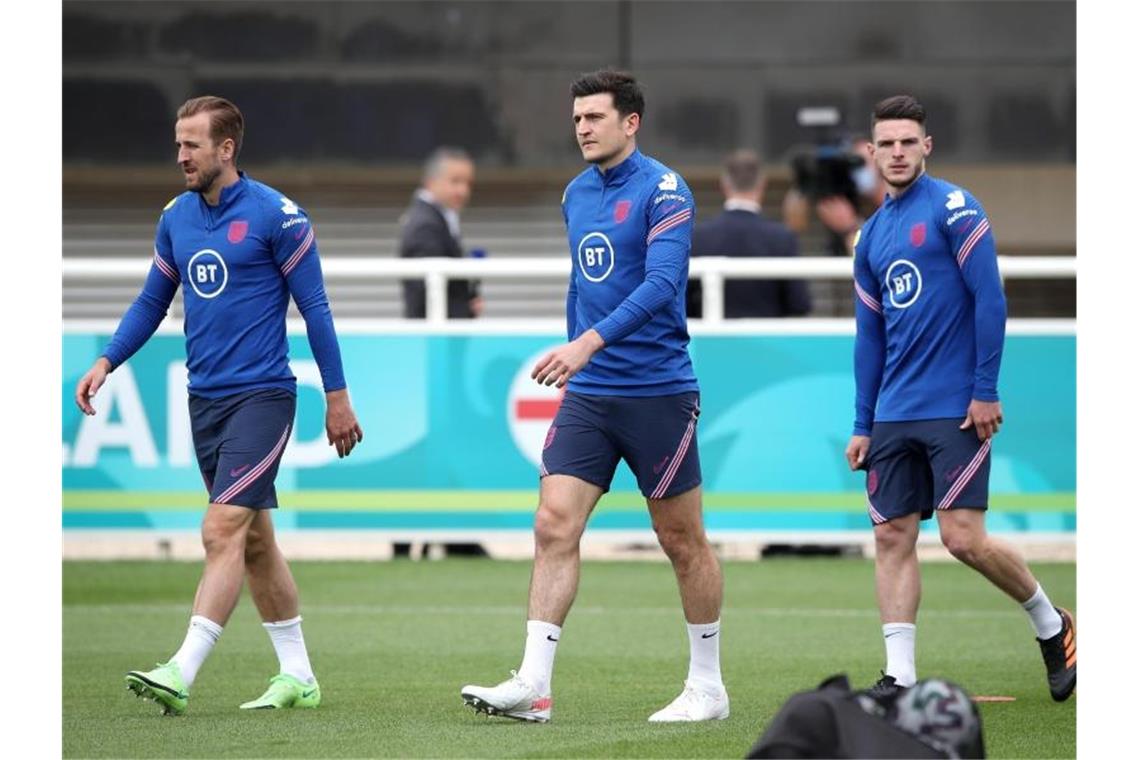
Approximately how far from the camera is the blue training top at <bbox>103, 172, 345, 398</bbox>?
7727mm

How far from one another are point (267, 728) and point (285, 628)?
0.76 metres

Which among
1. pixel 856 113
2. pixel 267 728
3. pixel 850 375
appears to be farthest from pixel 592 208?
pixel 856 113

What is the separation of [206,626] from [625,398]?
165 cm

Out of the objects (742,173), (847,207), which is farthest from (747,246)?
(847,207)

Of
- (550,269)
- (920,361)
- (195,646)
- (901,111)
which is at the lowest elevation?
(195,646)

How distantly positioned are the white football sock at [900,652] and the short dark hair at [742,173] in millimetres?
6193

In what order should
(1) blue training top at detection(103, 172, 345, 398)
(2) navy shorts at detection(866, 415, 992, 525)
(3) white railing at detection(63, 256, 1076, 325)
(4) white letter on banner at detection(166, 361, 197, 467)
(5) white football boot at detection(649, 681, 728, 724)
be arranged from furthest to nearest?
(4) white letter on banner at detection(166, 361, 197, 467) < (3) white railing at detection(63, 256, 1076, 325) < (1) blue training top at detection(103, 172, 345, 398) < (2) navy shorts at detection(866, 415, 992, 525) < (5) white football boot at detection(649, 681, 728, 724)

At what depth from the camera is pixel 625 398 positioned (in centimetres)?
748

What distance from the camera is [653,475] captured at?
745cm

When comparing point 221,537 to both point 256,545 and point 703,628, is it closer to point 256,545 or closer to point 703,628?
point 256,545

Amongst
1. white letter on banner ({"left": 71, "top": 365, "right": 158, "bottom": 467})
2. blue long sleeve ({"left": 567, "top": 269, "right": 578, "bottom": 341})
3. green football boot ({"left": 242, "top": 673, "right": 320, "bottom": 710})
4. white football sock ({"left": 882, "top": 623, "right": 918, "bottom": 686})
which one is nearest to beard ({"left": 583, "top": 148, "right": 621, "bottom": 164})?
blue long sleeve ({"left": 567, "top": 269, "right": 578, "bottom": 341})

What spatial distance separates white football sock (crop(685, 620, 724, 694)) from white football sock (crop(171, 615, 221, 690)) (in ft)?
5.43

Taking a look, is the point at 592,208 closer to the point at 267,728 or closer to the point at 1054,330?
the point at 267,728

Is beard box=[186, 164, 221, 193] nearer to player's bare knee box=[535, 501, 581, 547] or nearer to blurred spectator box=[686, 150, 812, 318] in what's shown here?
player's bare knee box=[535, 501, 581, 547]
